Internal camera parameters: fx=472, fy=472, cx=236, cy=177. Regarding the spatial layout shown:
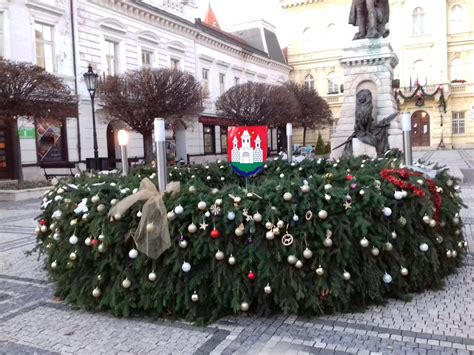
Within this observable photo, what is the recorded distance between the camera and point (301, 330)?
12.2 ft

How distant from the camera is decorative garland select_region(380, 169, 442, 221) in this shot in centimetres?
430

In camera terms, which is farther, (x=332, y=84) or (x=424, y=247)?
(x=332, y=84)

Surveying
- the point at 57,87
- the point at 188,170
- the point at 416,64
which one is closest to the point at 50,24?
the point at 57,87

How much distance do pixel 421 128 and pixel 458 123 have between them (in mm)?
2955

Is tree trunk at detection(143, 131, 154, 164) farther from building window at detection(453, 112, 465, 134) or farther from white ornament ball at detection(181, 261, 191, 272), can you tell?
building window at detection(453, 112, 465, 134)

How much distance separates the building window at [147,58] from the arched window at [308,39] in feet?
73.1

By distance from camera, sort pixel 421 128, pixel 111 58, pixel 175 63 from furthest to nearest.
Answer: pixel 421 128, pixel 175 63, pixel 111 58

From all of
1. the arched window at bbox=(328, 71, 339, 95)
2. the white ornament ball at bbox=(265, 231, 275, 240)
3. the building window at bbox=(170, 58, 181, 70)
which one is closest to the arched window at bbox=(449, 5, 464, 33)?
the arched window at bbox=(328, 71, 339, 95)

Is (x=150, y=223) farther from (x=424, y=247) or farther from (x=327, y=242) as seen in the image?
(x=424, y=247)

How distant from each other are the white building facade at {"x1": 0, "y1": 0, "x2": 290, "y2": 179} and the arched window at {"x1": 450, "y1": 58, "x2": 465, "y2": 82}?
769 inches

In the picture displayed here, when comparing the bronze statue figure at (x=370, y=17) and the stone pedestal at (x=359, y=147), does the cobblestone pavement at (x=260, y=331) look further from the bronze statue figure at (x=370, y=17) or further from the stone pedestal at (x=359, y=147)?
the bronze statue figure at (x=370, y=17)

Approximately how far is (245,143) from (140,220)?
213 centimetres

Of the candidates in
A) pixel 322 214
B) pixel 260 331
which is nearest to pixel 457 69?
pixel 322 214

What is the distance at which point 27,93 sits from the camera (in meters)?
14.3
